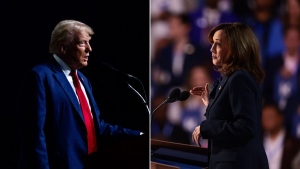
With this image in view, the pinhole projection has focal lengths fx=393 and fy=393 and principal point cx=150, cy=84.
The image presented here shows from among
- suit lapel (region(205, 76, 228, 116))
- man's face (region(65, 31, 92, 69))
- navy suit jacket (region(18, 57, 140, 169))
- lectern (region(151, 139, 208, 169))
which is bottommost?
lectern (region(151, 139, 208, 169))

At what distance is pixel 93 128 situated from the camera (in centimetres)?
232

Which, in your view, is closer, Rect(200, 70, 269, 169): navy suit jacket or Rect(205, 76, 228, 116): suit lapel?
Rect(200, 70, 269, 169): navy suit jacket

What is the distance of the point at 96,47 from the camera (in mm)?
2633

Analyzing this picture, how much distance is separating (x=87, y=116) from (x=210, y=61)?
2.61 feet

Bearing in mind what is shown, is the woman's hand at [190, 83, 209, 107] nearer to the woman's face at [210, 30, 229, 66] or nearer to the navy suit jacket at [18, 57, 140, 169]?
the woman's face at [210, 30, 229, 66]

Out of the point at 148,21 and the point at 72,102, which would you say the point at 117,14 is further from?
the point at 72,102

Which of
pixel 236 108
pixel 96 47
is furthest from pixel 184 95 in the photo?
pixel 96 47

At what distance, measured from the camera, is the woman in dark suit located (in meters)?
1.75

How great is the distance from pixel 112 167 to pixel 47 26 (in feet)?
4.37

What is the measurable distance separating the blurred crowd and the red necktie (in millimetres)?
484

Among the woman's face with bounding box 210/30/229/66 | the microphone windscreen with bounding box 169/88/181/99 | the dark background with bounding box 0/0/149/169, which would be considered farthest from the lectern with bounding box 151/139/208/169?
→ the woman's face with bounding box 210/30/229/66

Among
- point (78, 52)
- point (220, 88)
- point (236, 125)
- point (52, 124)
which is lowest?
point (52, 124)

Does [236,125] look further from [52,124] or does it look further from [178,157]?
[52,124]

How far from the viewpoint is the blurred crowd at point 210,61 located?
2111 millimetres
